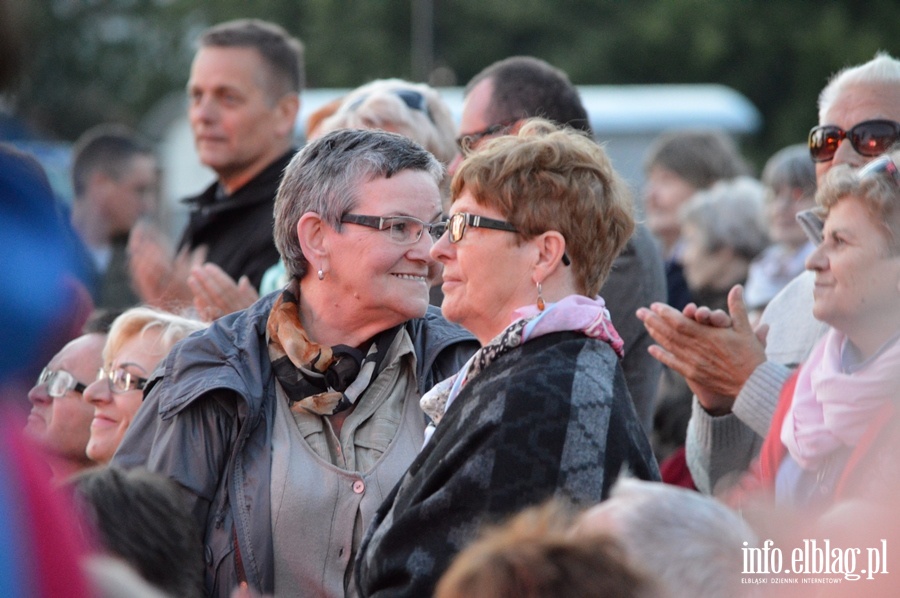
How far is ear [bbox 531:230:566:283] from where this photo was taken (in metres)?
3.00

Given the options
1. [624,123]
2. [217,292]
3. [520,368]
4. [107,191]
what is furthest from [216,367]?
[624,123]

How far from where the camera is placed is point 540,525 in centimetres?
203

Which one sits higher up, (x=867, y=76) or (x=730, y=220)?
(x=867, y=76)

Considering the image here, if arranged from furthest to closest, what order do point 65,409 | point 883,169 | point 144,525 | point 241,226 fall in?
point 241,226 → point 65,409 → point 883,169 → point 144,525

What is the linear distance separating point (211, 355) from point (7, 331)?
1896 mm

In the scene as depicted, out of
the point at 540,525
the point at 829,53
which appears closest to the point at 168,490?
the point at 540,525

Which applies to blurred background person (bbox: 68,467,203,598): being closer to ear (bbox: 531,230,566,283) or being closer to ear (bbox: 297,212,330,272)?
ear (bbox: 531,230,566,283)

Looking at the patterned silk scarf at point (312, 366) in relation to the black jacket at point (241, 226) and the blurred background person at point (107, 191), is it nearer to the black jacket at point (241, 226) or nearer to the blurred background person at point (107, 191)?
the black jacket at point (241, 226)

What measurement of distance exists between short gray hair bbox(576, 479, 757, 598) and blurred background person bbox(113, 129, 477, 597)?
47.4 inches

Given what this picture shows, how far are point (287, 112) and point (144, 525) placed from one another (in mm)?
3657

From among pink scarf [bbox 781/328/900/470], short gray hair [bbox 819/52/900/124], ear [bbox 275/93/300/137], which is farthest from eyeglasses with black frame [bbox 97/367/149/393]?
short gray hair [bbox 819/52/900/124]

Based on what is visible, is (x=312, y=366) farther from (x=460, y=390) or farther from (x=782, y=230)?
(x=782, y=230)

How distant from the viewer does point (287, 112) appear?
5711 millimetres

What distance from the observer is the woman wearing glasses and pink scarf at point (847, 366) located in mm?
2889
